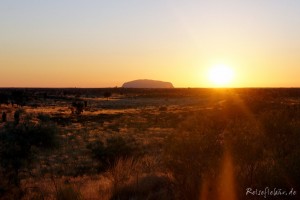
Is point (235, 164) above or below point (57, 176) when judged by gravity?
above

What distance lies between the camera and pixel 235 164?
12695 mm

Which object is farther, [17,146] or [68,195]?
[17,146]

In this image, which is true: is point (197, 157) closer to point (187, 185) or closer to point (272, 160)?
point (187, 185)

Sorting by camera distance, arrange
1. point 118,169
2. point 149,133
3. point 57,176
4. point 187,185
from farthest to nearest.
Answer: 1. point 149,133
2. point 57,176
3. point 118,169
4. point 187,185

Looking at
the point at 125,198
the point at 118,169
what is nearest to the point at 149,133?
the point at 118,169

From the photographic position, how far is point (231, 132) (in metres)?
14.4

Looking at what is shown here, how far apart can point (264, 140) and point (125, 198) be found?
475 centimetres

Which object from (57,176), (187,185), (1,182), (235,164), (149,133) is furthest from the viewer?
(149,133)

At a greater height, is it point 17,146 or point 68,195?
point 17,146

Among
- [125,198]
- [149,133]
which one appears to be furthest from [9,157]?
[149,133]

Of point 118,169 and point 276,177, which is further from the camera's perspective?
point 118,169

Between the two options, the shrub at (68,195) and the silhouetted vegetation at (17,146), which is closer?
the shrub at (68,195)

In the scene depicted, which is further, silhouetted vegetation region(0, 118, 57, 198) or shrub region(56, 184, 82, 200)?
silhouetted vegetation region(0, 118, 57, 198)

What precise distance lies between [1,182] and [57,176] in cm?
785
